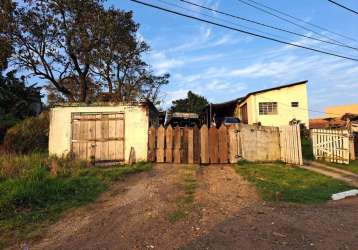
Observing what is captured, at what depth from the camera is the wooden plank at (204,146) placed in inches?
546

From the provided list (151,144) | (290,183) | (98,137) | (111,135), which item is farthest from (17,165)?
(290,183)

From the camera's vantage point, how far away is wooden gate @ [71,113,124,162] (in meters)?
13.9

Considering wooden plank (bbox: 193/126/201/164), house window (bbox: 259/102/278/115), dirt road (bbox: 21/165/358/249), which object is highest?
house window (bbox: 259/102/278/115)

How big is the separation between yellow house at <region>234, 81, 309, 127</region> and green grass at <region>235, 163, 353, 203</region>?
14.5 metres

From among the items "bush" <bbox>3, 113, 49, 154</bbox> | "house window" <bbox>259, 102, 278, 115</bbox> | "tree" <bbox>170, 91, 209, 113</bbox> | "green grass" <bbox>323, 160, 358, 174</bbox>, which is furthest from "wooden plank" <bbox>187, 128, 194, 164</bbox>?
"tree" <bbox>170, 91, 209, 113</bbox>

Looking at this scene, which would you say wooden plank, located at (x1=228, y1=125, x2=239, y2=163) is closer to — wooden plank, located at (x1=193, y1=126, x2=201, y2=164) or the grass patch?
wooden plank, located at (x1=193, y1=126, x2=201, y2=164)

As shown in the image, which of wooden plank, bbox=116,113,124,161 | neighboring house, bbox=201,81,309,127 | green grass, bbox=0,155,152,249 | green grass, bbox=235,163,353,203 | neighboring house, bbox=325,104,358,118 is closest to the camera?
green grass, bbox=0,155,152,249

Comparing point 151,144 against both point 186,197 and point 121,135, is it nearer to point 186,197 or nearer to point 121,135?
point 121,135

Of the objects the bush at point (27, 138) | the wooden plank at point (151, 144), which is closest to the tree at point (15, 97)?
the bush at point (27, 138)

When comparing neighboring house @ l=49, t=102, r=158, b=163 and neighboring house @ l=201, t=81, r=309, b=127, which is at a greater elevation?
neighboring house @ l=201, t=81, r=309, b=127

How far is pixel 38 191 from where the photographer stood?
8234 millimetres

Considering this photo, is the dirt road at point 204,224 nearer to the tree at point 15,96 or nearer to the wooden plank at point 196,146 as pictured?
the wooden plank at point 196,146

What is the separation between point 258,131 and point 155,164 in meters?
5.03

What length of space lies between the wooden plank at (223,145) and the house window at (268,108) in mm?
14459
